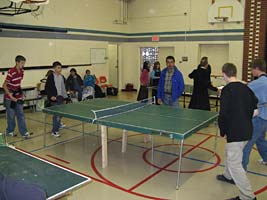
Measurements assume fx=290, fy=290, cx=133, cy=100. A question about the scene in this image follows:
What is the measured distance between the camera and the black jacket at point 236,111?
321cm

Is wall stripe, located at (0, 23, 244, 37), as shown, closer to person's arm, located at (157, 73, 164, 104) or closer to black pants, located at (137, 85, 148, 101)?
black pants, located at (137, 85, 148, 101)

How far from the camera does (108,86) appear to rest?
12.9 m

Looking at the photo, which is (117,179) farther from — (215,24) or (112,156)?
(215,24)

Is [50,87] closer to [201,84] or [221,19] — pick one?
[201,84]

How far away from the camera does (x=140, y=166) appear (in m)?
4.81

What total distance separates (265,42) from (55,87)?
771 cm

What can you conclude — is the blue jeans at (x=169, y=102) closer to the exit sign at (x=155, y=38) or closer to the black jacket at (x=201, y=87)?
the black jacket at (x=201, y=87)

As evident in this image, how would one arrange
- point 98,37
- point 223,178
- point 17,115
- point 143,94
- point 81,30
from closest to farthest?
point 223,178 < point 17,115 < point 143,94 < point 81,30 < point 98,37

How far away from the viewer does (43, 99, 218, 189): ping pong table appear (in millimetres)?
4027

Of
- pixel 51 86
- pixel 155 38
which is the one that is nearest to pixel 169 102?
pixel 51 86

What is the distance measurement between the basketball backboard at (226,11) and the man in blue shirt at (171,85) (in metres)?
6.03

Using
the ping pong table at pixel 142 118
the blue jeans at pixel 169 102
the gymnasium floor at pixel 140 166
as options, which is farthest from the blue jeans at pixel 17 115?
the blue jeans at pixel 169 102

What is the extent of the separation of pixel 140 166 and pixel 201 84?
3163 millimetres

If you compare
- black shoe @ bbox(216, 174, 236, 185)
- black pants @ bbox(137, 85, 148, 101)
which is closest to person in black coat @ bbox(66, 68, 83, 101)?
black pants @ bbox(137, 85, 148, 101)
